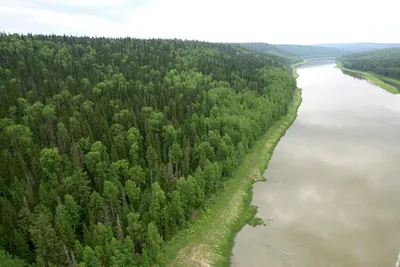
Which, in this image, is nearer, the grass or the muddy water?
the grass

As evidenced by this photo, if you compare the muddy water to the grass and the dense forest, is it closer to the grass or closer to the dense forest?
the grass

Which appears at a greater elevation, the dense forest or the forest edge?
the dense forest

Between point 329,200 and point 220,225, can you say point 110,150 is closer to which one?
point 220,225

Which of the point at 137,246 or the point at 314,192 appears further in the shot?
the point at 314,192

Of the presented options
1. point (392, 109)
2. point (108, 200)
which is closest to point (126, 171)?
point (108, 200)

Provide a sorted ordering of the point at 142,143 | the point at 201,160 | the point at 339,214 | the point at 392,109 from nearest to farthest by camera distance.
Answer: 1. the point at 339,214
2. the point at 201,160
3. the point at 142,143
4. the point at 392,109

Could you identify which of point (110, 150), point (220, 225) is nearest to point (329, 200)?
point (220, 225)

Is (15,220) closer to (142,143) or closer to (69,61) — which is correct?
(142,143)

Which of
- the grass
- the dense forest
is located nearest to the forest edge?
the grass

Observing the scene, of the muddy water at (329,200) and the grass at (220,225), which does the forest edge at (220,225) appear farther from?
the muddy water at (329,200)
